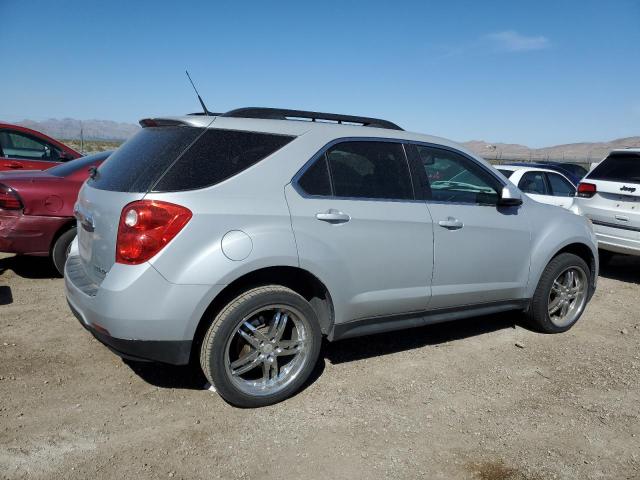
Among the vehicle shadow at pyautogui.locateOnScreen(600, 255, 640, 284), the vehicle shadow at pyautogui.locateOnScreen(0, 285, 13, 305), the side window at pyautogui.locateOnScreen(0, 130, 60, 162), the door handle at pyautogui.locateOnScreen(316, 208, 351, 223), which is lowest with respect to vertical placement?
the vehicle shadow at pyautogui.locateOnScreen(600, 255, 640, 284)

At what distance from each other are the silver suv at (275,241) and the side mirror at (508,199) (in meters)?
0.01

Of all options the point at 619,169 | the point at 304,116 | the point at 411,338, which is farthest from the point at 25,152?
the point at 619,169

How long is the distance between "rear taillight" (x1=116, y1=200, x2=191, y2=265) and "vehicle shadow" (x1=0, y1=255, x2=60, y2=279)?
366 cm

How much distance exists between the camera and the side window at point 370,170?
3.44 meters

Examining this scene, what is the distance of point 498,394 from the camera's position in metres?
3.61

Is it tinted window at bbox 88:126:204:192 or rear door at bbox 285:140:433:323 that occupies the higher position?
tinted window at bbox 88:126:204:192

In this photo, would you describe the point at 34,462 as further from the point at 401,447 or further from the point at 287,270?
the point at 401,447

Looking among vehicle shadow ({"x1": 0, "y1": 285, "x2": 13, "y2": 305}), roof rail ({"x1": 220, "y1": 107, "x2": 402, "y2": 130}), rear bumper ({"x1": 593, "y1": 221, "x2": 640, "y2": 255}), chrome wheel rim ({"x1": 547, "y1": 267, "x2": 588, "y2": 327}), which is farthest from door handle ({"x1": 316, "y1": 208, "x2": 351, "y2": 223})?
rear bumper ({"x1": 593, "y1": 221, "x2": 640, "y2": 255})

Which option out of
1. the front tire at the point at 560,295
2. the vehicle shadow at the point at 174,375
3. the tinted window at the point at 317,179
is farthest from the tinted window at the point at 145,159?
the front tire at the point at 560,295

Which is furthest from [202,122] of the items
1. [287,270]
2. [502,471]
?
[502,471]

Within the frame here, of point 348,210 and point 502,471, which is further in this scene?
point 348,210

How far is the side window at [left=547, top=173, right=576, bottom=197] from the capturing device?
877 centimetres

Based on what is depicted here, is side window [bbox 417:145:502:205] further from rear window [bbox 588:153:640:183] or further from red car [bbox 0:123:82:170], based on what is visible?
red car [bbox 0:123:82:170]

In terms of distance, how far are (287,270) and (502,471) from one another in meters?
1.64
